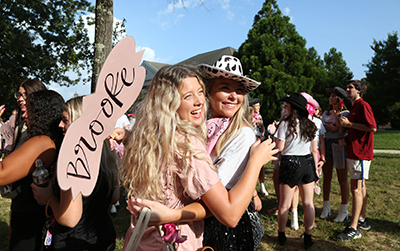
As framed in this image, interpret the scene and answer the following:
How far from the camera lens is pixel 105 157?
202 cm

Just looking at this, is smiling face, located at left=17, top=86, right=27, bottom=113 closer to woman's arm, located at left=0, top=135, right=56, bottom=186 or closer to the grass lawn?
woman's arm, located at left=0, top=135, right=56, bottom=186

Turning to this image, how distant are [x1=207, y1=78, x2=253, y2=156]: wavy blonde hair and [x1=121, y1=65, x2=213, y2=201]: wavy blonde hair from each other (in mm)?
280

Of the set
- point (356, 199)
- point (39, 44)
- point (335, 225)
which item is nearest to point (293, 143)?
point (356, 199)

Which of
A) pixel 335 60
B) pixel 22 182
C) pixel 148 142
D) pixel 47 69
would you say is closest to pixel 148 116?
pixel 148 142

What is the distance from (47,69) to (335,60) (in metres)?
32.0

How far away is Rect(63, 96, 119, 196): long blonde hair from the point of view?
190 cm

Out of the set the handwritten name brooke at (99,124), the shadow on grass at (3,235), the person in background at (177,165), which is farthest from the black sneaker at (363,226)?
the shadow on grass at (3,235)

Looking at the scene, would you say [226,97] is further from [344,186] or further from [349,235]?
[344,186]

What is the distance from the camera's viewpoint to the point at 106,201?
6.51 feet

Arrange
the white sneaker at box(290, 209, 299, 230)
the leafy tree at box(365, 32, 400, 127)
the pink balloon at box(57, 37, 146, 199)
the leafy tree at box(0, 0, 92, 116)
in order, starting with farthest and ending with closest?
the leafy tree at box(365, 32, 400, 127) → the leafy tree at box(0, 0, 92, 116) → the white sneaker at box(290, 209, 299, 230) → the pink balloon at box(57, 37, 146, 199)

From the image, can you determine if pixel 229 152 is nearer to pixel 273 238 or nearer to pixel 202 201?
pixel 202 201

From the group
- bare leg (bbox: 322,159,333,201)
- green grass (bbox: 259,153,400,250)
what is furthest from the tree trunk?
bare leg (bbox: 322,159,333,201)

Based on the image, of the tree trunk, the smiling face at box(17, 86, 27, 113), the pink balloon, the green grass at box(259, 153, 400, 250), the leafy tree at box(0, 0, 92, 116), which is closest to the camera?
the pink balloon

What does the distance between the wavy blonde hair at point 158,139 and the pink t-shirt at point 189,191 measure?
0.03m
